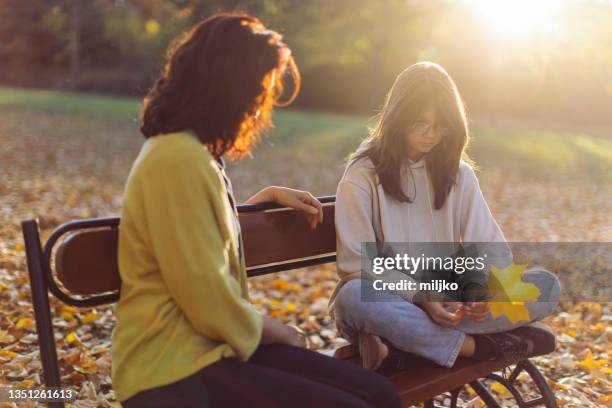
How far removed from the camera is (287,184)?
43.6 feet

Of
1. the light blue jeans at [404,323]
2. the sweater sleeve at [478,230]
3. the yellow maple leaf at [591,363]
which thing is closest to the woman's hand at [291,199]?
the light blue jeans at [404,323]

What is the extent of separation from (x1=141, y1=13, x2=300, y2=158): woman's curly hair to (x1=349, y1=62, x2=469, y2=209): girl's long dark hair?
871 mm

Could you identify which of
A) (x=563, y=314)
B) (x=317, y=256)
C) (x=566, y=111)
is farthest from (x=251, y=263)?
(x=566, y=111)

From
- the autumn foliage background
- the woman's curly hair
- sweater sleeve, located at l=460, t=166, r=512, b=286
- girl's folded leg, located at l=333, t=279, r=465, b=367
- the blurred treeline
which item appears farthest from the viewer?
the blurred treeline

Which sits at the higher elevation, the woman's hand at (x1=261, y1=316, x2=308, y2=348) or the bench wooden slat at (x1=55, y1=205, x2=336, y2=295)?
the bench wooden slat at (x1=55, y1=205, x2=336, y2=295)

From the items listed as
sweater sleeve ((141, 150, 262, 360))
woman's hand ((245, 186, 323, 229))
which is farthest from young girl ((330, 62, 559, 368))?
sweater sleeve ((141, 150, 262, 360))

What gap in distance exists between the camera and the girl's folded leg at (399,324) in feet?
8.79

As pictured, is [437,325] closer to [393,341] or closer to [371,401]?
[393,341]

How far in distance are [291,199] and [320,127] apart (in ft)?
75.8

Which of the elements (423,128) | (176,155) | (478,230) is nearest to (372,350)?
(478,230)

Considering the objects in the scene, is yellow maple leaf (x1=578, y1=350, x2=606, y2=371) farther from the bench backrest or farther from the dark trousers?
the dark trousers

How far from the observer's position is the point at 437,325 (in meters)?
2.73

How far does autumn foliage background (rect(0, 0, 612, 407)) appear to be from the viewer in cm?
465

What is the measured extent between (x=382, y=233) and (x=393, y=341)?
503 millimetres
